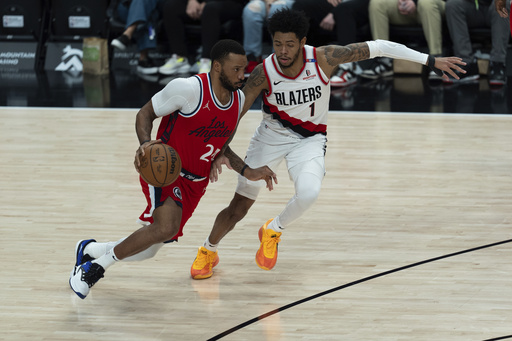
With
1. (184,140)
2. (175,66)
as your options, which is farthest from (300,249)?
(175,66)

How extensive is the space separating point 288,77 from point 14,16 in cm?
843

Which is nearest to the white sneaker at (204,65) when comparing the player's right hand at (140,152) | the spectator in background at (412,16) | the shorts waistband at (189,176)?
the spectator in background at (412,16)

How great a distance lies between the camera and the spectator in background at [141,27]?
11.2m

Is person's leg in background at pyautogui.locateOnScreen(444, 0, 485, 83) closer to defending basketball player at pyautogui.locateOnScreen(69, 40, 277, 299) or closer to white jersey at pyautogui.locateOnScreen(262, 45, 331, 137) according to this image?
white jersey at pyautogui.locateOnScreen(262, 45, 331, 137)

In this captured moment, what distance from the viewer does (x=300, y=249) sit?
519 cm

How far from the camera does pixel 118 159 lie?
7398 millimetres

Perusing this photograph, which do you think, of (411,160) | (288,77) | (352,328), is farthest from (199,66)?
(352,328)

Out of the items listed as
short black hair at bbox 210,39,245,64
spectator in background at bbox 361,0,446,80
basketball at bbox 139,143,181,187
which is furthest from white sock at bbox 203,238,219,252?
spectator in background at bbox 361,0,446,80

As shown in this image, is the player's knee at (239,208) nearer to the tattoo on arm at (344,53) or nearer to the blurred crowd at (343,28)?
the tattoo on arm at (344,53)

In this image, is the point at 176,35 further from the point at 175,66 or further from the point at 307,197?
the point at 307,197

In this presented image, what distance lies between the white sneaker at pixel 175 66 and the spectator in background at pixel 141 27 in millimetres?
339

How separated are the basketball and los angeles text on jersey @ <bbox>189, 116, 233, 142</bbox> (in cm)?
29

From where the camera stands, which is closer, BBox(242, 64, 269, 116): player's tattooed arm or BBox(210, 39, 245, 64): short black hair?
BBox(210, 39, 245, 64): short black hair

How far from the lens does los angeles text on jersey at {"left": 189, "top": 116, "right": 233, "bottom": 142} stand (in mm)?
4355
